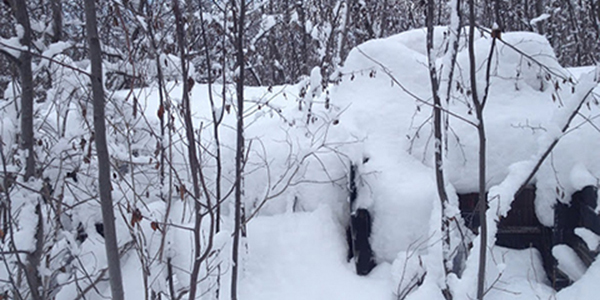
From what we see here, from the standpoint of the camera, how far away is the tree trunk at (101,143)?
1.64 meters

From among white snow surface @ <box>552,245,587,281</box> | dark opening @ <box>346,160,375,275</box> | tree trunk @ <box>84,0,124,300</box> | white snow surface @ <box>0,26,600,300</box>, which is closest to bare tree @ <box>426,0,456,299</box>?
white snow surface @ <box>0,26,600,300</box>

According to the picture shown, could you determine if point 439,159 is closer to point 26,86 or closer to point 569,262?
point 569,262

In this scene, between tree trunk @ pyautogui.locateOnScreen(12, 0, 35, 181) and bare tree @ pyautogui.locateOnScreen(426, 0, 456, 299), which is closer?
tree trunk @ pyautogui.locateOnScreen(12, 0, 35, 181)

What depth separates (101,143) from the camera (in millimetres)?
1643

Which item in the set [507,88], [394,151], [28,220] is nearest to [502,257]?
[394,151]

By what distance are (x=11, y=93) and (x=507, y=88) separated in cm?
422

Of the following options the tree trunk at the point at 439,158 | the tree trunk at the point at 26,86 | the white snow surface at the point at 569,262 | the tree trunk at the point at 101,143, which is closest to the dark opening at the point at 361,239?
the tree trunk at the point at 439,158

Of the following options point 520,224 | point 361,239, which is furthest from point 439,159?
point 520,224

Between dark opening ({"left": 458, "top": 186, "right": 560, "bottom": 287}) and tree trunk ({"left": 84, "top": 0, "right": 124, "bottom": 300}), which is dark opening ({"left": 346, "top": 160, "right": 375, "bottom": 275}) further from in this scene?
tree trunk ({"left": 84, "top": 0, "right": 124, "bottom": 300})

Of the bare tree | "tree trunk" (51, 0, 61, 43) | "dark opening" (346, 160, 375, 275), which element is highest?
"tree trunk" (51, 0, 61, 43)

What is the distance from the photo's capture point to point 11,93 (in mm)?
2609

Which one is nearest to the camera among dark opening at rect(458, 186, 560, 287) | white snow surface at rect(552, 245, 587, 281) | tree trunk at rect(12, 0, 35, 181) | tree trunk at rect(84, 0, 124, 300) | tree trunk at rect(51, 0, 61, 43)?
tree trunk at rect(84, 0, 124, 300)

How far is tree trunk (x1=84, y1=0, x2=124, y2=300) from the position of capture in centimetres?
164

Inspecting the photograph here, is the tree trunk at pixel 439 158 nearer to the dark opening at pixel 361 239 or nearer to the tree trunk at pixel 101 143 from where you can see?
the dark opening at pixel 361 239
